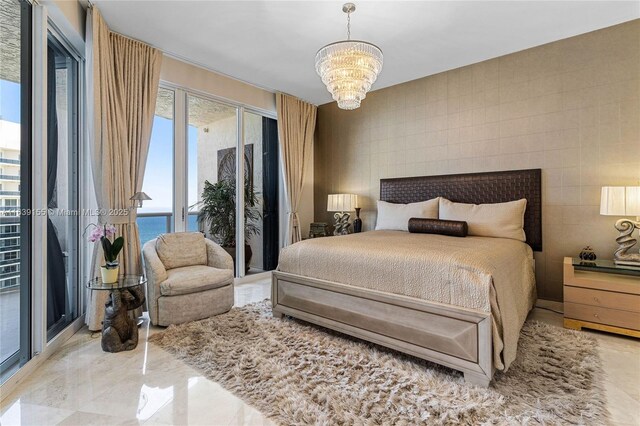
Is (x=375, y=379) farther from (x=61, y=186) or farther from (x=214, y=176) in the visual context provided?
(x=214, y=176)

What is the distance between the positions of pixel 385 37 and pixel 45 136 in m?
3.06

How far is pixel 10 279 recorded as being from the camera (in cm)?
203

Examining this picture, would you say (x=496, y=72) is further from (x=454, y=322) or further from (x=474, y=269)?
(x=454, y=322)

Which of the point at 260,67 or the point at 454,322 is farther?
the point at 260,67

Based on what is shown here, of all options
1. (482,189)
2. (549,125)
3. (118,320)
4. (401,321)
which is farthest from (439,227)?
(118,320)

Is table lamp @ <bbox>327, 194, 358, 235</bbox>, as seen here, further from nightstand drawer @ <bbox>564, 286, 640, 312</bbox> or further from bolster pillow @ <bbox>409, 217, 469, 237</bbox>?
nightstand drawer @ <bbox>564, 286, 640, 312</bbox>

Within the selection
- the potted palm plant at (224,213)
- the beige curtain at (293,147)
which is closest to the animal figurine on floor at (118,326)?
the potted palm plant at (224,213)

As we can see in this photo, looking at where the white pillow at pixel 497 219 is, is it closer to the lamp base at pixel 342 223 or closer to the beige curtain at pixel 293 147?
the lamp base at pixel 342 223

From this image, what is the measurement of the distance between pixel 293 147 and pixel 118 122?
2.51 meters

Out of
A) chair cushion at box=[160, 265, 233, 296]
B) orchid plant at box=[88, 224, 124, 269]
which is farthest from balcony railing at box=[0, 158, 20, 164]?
chair cushion at box=[160, 265, 233, 296]

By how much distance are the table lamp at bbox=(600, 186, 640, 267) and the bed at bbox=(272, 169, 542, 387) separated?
2.29ft

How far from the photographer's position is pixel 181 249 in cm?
336

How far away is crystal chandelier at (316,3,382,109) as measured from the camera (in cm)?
258

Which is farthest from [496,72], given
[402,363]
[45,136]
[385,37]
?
[45,136]
